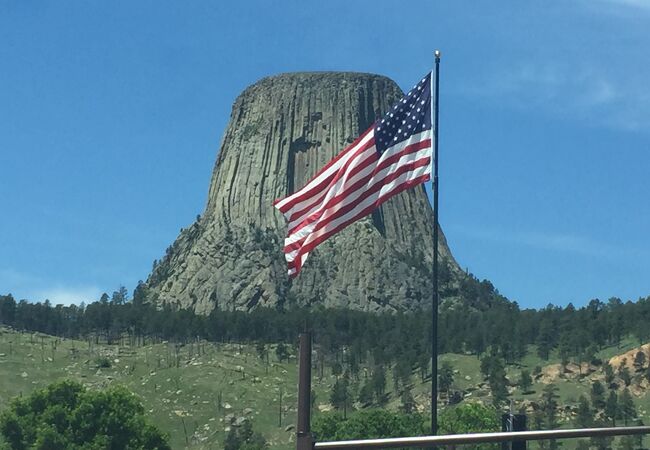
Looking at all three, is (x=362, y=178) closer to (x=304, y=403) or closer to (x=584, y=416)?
(x=304, y=403)

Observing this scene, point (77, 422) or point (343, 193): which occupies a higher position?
point (343, 193)

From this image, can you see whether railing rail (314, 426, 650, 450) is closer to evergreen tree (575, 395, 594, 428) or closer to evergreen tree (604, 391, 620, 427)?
evergreen tree (575, 395, 594, 428)

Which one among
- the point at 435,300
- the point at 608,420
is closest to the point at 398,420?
the point at 608,420

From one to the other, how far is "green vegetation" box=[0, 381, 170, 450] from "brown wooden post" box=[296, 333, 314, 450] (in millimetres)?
105421

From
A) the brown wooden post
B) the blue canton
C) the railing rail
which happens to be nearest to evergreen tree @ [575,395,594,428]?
the blue canton

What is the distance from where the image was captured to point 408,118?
2961 cm

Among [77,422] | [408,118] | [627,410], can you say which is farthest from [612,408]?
[408,118]

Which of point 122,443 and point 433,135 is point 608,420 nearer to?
point 122,443

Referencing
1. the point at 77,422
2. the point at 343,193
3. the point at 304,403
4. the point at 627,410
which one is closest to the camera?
the point at 304,403

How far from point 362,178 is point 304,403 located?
10596 millimetres

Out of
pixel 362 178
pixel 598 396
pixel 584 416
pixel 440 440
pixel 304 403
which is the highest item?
pixel 598 396

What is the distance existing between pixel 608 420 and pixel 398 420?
40396 mm

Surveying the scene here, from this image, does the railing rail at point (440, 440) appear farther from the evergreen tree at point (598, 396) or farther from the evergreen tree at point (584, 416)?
the evergreen tree at point (598, 396)

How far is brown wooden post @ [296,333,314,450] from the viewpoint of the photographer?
17359 mm
